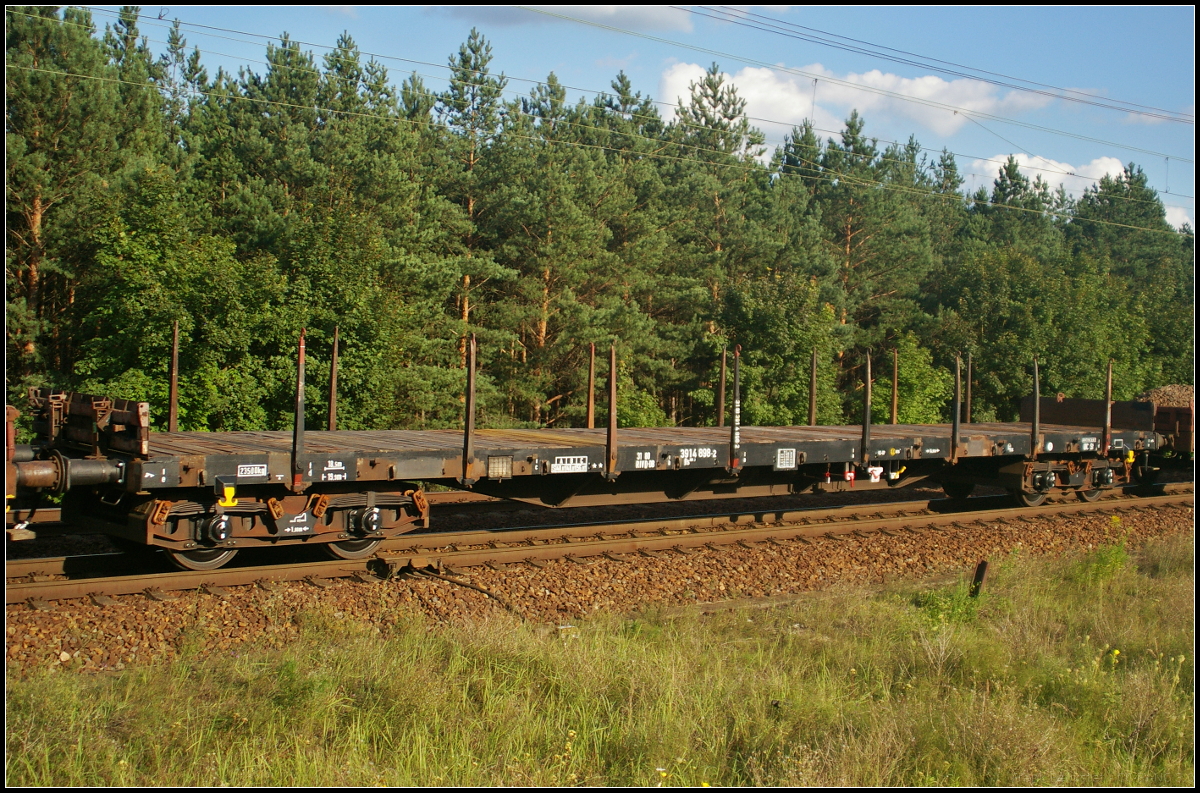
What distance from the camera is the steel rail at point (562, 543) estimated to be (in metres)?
7.76

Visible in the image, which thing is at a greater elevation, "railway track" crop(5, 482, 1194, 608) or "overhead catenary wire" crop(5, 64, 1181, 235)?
"overhead catenary wire" crop(5, 64, 1181, 235)

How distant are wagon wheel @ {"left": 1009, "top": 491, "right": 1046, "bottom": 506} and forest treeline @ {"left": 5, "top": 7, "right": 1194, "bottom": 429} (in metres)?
12.2

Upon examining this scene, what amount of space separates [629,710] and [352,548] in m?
4.62

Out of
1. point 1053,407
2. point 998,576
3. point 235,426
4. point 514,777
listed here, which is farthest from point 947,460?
point 235,426

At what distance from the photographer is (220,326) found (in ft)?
58.5

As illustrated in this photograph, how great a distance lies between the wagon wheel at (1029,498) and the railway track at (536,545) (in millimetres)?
204

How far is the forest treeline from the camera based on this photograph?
60.7 ft

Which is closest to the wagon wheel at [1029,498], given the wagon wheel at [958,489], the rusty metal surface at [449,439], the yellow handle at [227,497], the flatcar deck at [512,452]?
the wagon wheel at [958,489]

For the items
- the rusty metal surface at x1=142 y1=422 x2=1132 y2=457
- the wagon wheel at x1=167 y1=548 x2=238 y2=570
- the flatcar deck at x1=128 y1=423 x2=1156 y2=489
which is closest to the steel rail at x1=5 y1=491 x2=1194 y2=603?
the wagon wheel at x1=167 y1=548 x2=238 y2=570

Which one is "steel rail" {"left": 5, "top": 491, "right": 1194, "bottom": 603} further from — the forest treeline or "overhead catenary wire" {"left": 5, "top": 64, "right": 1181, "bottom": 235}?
"overhead catenary wire" {"left": 5, "top": 64, "right": 1181, "bottom": 235}

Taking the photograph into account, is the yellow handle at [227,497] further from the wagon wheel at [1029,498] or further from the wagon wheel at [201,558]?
the wagon wheel at [1029,498]

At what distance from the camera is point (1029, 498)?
14688 millimetres

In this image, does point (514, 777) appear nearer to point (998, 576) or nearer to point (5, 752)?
point (5, 752)

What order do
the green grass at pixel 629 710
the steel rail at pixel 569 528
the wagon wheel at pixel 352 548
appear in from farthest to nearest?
1. the wagon wheel at pixel 352 548
2. the steel rail at pixel 569 528
3. the green grass at pixel 629 710
